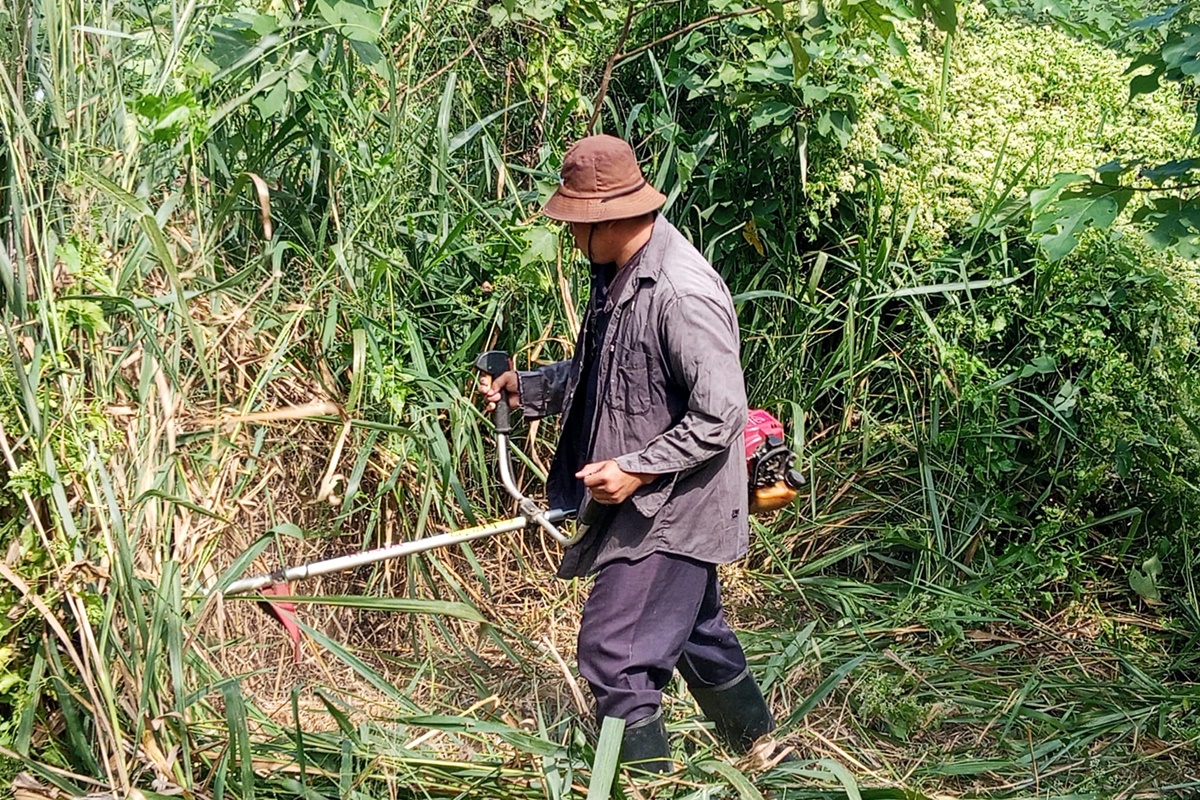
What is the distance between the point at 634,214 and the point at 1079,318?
2238 millimetres

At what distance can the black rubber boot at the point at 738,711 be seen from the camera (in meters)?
3.57

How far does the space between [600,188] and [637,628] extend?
114 cm

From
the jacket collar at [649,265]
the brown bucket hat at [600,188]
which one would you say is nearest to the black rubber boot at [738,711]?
the jacket collar at [649,265]

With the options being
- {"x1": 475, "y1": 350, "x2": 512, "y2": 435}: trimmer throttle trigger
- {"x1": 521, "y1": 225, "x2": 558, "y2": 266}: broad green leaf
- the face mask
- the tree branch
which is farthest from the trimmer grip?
the tree branch

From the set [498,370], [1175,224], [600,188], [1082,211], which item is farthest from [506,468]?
[1175,224]

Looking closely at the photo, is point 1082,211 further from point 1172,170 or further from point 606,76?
point 606,76

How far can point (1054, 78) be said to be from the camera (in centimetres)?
547

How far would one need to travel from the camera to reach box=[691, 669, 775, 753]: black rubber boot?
11.7 ft

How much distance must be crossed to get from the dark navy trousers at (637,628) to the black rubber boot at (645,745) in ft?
0.07

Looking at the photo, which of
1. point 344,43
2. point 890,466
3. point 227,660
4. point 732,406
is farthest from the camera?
point 890,466

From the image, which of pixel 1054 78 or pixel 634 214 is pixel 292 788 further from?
pixel 1054 78

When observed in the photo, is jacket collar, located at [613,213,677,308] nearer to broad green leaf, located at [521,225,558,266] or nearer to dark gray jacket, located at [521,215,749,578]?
dark gray jacket, located at [521,215,749,578]

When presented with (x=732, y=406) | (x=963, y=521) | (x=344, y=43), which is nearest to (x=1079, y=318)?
(x=963, y=521)

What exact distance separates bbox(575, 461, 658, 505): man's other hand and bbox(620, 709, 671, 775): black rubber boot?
1.94ft
